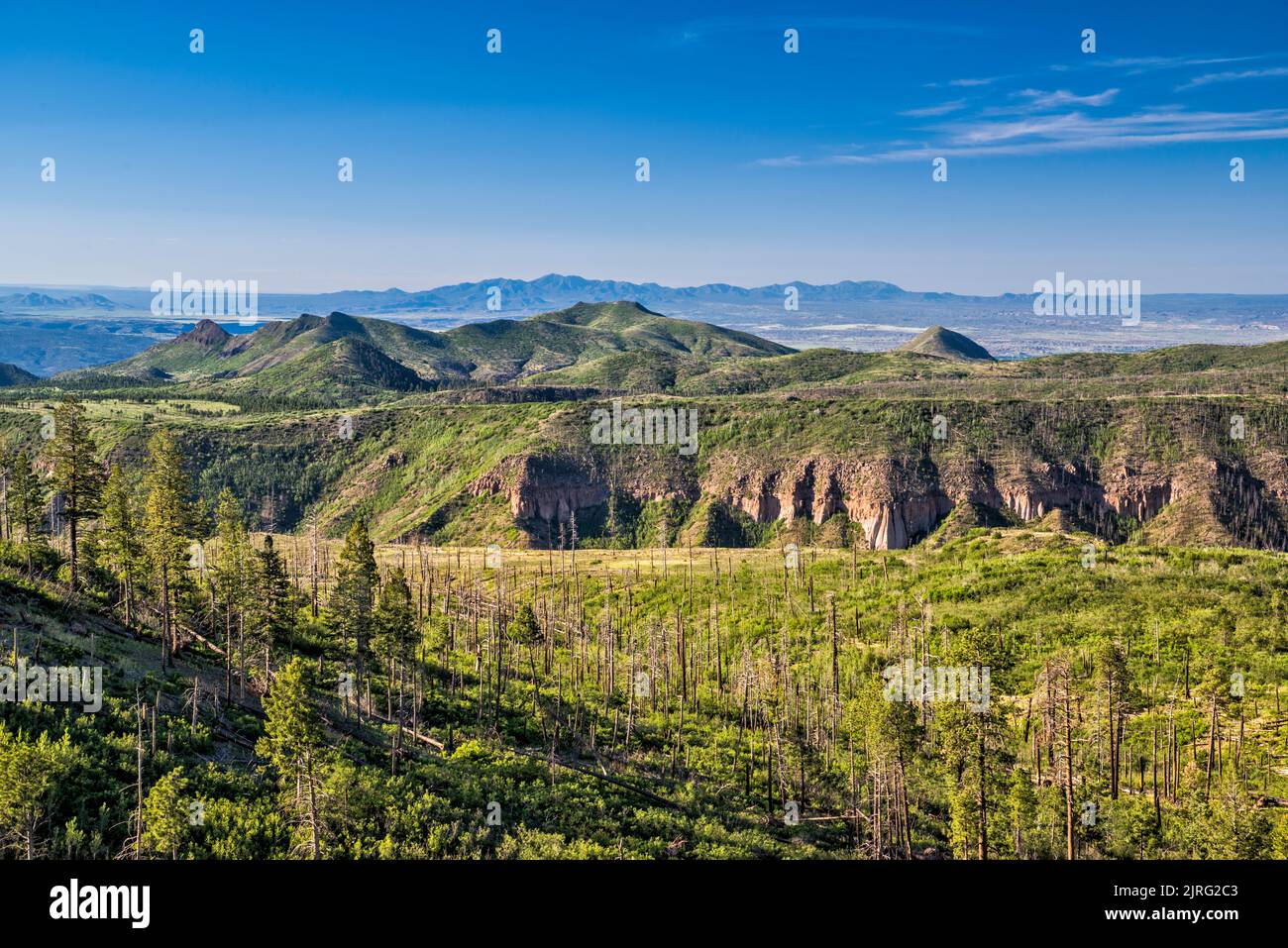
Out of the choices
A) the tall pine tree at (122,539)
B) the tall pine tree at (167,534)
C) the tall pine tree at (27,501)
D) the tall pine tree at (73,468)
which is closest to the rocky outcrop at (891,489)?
the tall pine tree at (27,501)

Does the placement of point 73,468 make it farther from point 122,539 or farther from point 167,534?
point 167,534

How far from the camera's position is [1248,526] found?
15312 centimetres

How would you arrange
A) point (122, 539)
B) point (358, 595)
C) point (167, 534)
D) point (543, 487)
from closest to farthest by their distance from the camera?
point (167, 534) → point (122, 539) → point (358, 595) → point (543, 487)

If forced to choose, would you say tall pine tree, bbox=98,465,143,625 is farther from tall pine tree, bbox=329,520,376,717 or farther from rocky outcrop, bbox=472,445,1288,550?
rocky outcrop, bbox=472,445,1288,550

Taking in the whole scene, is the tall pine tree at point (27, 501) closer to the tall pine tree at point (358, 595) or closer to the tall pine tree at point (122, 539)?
the tall pine tree at point (122, 539)

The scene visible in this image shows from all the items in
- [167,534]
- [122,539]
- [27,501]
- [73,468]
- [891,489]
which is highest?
[73,468]

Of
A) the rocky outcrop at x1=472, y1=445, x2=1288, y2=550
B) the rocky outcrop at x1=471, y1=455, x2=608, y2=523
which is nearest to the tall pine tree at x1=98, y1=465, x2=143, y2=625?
the rocky outcrop at x1=471, y1=455, x2=608, y2=523

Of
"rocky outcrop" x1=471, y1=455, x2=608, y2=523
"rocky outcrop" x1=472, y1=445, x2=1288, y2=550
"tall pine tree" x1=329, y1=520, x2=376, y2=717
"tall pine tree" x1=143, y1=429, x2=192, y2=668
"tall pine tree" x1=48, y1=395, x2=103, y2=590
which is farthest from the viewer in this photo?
"rocky outcrop" x1=471, y1=455, x2=608, y2=523

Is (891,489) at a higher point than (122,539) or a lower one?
lower

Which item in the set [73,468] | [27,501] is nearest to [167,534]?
[73,468]

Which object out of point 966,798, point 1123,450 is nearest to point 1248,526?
point 1123,450

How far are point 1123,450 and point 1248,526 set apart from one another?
28.1 meters

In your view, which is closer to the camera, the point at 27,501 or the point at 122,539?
the point at 122,539
